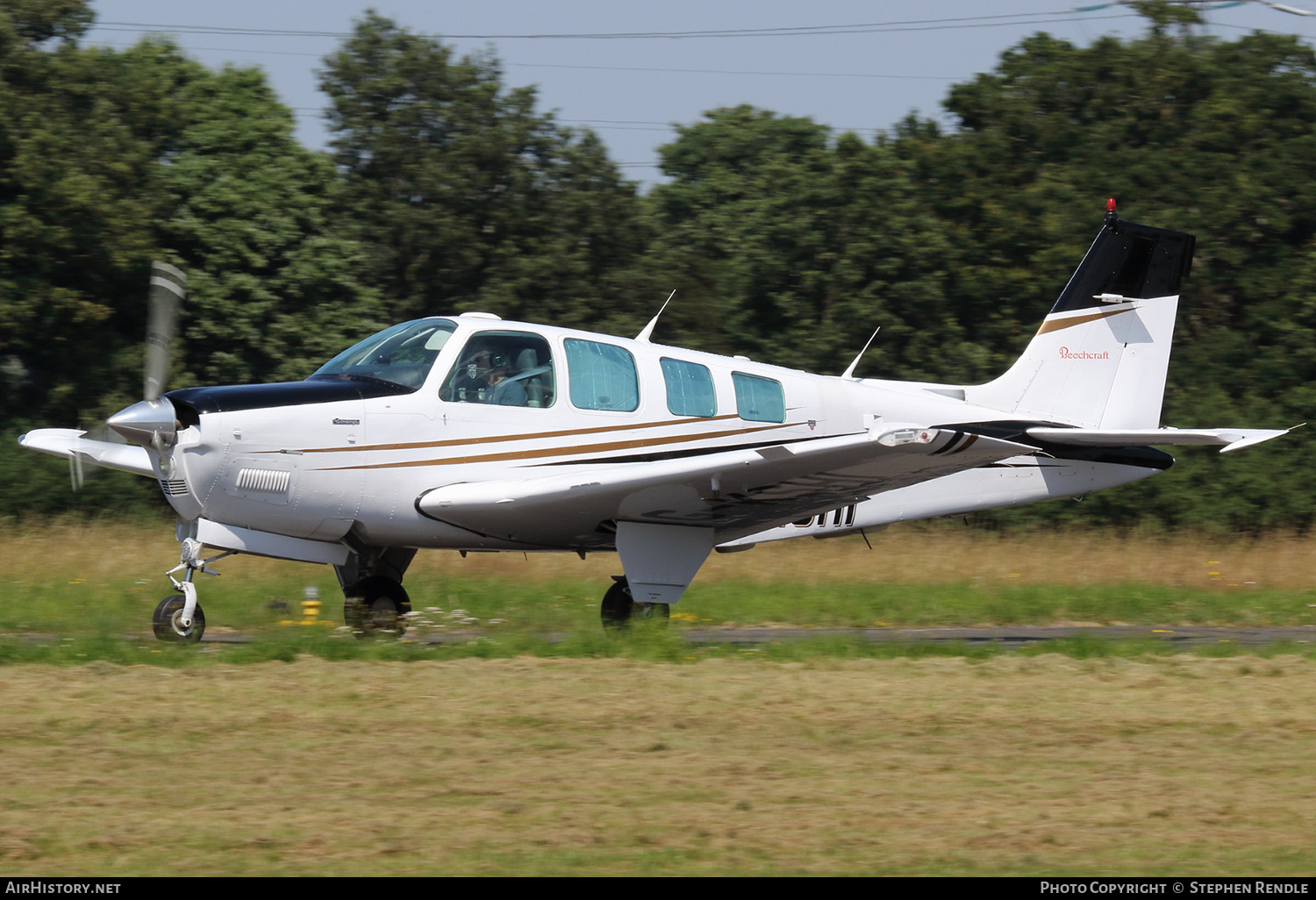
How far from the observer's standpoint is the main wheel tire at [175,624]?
833 centimetres

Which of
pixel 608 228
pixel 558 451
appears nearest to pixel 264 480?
pixel 558 451

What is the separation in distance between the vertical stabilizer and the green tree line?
7.97 metres

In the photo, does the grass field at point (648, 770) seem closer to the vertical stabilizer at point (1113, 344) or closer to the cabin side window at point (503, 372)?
the cabin side window at point (503, 372)

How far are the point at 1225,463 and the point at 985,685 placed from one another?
→ 550 inches

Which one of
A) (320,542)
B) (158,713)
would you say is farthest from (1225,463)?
(158,713)

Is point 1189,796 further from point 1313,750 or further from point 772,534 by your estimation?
point 772,534

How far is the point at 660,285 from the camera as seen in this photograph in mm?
23750

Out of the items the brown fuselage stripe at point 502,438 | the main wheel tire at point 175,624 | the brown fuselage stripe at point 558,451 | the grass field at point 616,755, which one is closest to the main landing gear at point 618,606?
the grass field at point 616,755

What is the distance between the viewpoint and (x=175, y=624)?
8367 mm

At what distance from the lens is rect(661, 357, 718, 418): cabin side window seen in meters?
9.65

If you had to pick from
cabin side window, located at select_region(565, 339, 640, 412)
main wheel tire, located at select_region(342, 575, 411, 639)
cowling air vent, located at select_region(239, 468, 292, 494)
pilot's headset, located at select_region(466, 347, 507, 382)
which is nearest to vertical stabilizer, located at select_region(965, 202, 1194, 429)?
cabin side window, located at select_region(565, 339, 640, 412)

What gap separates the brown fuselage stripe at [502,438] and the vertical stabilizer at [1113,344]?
3329 millimetres

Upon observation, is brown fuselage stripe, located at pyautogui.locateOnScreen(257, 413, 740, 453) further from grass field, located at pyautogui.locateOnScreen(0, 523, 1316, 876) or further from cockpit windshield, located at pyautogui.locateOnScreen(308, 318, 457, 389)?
grass field, located at pyautogui.locateOnScreen(0, 523, 1316, 876)

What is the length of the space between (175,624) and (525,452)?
8.37ft
